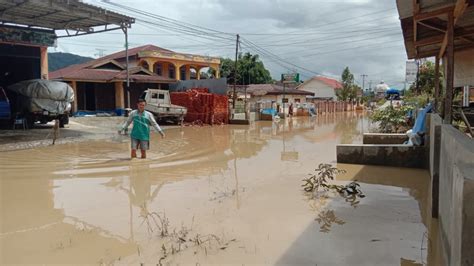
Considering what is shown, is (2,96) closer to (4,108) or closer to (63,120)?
(4,108)

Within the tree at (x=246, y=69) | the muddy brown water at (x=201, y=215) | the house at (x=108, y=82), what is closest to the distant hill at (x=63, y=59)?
the tree at (x=246, y=69)

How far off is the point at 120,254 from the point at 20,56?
1887 centimetres

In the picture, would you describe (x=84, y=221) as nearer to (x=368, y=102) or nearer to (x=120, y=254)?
(x=120, y=254)

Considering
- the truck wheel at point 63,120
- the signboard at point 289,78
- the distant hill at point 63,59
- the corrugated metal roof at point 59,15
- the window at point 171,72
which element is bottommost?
the truck wheel at point 63,120

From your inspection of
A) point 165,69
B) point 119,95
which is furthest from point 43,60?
point 165,69

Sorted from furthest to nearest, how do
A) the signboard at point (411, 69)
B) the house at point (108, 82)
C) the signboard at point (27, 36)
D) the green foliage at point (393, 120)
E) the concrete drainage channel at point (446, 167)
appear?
the house at point (108, 82), the signboard at point (411, 69), the signboard at point (27, 36), the green foliage at point (393, 120), the concrete drainage channel at point (446, 167)

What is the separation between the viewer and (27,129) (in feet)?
56.4

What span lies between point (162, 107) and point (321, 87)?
166 feet

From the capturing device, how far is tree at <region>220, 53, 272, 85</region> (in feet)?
177

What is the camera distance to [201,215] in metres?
5.84

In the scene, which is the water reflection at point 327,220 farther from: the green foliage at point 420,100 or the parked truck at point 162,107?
the parked truck at point 162,107

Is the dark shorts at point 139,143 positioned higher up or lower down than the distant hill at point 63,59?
lower down

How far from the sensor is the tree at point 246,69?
5384 cm

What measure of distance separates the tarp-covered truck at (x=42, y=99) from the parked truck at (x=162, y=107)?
239 inches
